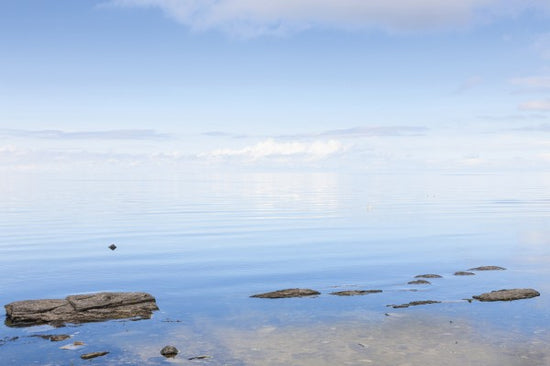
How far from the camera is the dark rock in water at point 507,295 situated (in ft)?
111

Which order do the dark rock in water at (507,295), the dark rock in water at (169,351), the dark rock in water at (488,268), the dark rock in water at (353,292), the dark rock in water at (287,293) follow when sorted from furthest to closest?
the dark rock in water at (488,268)
the dark rock in water at (353,292)
the dark rock in water at (287,293)
the dark rock in water at (507,295)
the dark rock in water at (169,351)

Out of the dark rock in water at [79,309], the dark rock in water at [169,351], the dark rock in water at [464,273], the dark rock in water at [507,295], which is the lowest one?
the dark rock in water at [169,351]

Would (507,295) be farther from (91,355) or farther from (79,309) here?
(79,309)

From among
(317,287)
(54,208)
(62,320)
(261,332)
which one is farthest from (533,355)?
(54,208)

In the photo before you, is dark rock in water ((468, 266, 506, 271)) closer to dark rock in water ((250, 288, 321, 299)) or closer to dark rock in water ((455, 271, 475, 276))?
dark rock in water ((455, 271, 475, 276))

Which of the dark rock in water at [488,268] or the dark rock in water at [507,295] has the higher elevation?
the dark rock in water at [488,268]

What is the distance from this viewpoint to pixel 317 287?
130 feet

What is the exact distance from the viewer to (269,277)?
44.5 m

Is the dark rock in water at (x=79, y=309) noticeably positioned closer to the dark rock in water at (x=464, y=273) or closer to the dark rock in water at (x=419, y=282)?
the dark rock in water at (x=419, y=282)

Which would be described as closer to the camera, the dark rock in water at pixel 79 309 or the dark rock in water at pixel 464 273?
the dark rock in water at pixel 79 309

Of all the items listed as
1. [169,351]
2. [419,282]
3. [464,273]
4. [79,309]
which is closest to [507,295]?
[419,282]

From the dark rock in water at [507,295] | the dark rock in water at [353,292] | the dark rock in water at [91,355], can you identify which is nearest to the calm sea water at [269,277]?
the dark rock in water at [91,355]

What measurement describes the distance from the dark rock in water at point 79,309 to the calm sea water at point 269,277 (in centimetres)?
107

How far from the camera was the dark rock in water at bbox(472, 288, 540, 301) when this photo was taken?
34.0 meters
